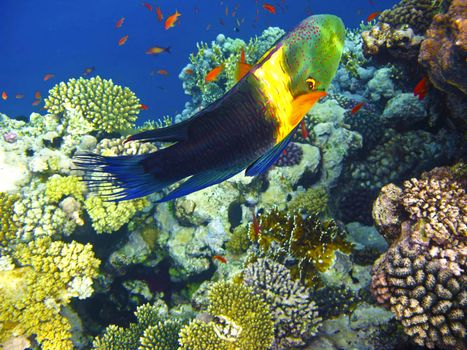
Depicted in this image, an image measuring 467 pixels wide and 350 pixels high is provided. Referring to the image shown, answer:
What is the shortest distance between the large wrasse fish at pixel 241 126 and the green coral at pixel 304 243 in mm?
3628

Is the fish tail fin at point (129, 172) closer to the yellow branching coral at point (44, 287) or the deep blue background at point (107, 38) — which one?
the yellow branching coral at point (44, 287)

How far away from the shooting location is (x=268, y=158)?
132cm

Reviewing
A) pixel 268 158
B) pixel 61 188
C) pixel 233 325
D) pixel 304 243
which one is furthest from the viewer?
pixel 61 188

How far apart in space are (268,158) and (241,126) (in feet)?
0.70

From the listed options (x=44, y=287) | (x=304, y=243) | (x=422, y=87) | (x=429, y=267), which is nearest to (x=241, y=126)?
(x=429, y=267)

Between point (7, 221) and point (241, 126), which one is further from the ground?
point (7, 221)

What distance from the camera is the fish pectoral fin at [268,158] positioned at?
4.25ft

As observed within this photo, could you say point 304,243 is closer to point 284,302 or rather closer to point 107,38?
point 284,302

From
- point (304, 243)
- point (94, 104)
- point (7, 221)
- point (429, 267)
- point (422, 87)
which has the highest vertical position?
point (94, 104)

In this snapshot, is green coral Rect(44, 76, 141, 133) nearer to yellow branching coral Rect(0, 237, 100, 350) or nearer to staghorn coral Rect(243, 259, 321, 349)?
yellow branching coral Rect(0, 237, 100, 350)

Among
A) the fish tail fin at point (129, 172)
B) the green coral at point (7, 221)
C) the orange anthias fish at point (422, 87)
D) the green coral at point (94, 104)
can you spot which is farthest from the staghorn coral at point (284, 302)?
the green coral at point (94, 104)

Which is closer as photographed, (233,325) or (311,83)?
(311,83)

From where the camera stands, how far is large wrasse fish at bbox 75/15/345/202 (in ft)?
3.84

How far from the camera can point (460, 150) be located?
17.1 feet
